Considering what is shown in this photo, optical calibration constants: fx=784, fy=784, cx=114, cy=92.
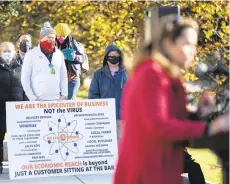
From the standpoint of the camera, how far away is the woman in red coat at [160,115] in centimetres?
394

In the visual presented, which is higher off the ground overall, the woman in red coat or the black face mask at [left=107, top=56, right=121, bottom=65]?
the black face mask at [left=107, top=56, right=121, bottom=65]

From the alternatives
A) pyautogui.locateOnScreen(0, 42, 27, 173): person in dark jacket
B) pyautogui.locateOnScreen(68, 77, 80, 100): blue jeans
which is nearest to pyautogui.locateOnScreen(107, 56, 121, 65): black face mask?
pyautogui.locateOnScreen(68, 77, 80, 100): blue jeans

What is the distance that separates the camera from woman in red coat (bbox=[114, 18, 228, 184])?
3943 millimetres

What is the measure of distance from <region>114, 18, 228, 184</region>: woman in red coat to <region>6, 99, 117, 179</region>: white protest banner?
19.0 feet

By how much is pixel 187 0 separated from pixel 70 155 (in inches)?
318

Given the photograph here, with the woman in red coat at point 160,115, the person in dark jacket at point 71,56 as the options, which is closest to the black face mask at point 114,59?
the person in dark jacket at point 71,56

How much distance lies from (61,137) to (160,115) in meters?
6.37

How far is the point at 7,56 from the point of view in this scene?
34.5 ft

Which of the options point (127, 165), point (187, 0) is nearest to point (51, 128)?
point (127, 165)

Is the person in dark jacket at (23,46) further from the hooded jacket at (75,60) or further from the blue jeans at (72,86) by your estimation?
the blue jeans at (72,86)

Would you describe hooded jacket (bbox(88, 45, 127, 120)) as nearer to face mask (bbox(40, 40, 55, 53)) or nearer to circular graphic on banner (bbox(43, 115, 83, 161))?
circular graphic on banner (bbox(43, 115, 83, 161))

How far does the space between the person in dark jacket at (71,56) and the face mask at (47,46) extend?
84 centimetres

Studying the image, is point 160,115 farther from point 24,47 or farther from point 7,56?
point 24,47

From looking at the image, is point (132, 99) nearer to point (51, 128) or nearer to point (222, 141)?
point (222, 141)
